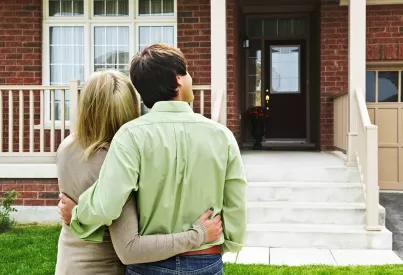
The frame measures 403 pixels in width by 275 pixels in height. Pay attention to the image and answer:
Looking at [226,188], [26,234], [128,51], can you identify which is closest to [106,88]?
[226,188]

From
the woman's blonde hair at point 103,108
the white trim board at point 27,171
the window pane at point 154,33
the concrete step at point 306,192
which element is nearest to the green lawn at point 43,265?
the white trim board at point 27,171

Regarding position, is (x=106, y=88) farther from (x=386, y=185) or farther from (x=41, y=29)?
(x=386, y=185)

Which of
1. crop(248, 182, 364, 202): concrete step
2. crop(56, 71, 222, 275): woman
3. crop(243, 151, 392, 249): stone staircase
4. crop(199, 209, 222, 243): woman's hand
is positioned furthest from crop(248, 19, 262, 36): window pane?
crop(199, 209, 222, 243): woman's hand

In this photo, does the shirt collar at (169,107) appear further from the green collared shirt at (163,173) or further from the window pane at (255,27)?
the window pane at (255,27)

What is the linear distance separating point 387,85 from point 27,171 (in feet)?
18.9

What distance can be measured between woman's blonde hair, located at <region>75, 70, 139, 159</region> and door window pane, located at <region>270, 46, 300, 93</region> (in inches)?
358

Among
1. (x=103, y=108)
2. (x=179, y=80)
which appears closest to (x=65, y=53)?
(x=103, y=108)

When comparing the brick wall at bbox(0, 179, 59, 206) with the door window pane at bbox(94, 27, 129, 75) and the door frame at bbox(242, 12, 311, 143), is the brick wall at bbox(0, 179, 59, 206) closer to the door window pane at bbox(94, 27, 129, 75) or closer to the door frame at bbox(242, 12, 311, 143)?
the door window pane at bbox(94, 27, 129, 75)

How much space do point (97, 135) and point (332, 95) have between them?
7.10m

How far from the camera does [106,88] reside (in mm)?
1758

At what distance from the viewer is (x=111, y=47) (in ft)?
27.0

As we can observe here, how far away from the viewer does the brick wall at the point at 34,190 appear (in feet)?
22.1

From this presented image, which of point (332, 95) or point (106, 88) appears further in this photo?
point (332, 95)

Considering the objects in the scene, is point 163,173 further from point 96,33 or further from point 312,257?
point 96,33
